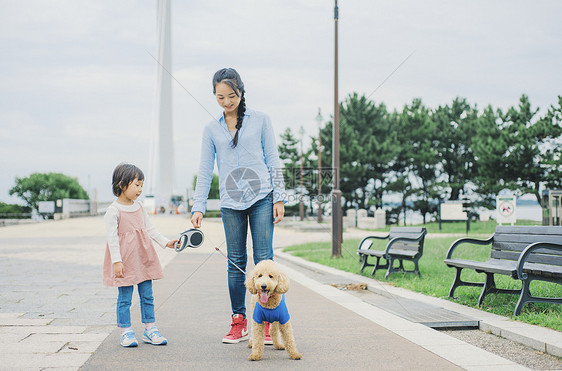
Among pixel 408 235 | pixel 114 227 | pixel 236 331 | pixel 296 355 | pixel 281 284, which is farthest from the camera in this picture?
pixel 408 235

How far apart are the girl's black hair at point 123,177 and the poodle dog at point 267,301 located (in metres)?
1.24

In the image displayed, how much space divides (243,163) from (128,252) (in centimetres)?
112

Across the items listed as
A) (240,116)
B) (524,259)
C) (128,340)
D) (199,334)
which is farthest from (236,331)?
(524,259)

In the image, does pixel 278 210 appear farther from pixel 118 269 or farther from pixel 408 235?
pixel 408 235

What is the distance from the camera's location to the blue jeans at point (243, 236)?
14.2ft

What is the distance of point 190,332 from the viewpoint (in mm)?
5035

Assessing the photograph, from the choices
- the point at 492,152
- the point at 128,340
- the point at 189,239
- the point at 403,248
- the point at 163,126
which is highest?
the point at 163,126

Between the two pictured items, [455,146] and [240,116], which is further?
[455,146]

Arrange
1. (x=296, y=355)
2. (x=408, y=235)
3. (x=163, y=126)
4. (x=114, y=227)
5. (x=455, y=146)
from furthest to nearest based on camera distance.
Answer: (x=163, y=126), (x=455, y=146), (x=408, y=235), (x=114, y=227), (x=296, y=355)

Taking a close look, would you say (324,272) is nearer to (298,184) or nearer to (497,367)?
(497,367)

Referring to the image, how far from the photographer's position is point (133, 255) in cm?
439

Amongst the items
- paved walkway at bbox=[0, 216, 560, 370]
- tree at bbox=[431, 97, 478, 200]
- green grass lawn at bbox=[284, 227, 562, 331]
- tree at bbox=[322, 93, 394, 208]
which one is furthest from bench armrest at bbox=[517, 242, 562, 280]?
tree at bbox=[431, 97, 478, 200]

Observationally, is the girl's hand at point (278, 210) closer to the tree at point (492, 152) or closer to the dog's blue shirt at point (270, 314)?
the dog's blue shirt at point (270, 314)

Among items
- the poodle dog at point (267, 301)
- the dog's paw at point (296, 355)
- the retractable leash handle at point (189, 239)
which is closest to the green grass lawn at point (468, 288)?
A: the dog's paw at point (296, 355)
